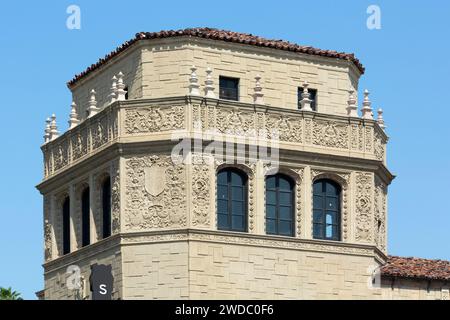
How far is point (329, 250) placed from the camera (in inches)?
2314

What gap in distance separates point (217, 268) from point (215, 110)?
5.67m


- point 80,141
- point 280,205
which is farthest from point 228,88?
point 80,141

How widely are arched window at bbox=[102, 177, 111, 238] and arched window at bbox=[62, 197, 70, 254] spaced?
3.39 meters

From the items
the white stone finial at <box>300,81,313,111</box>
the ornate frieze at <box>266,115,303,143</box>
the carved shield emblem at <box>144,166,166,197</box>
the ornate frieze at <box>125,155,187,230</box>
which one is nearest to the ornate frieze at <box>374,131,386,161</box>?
the white stone finial at <box>300,81,313,111</box>

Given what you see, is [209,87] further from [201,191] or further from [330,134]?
[330,134]

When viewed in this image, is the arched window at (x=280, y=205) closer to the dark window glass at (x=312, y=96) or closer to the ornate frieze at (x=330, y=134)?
the ornate frieze at (x=330, y=134)

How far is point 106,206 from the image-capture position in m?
58.9

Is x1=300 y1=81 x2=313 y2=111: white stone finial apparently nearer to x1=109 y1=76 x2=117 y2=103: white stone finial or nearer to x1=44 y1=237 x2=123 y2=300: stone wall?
x1=109 y1=76 x2=117 y2=103: white stone finial

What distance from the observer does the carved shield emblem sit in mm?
56688

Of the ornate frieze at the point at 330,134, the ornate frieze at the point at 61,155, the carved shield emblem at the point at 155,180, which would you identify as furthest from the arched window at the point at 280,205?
the ornate frieze at the point at 61,155

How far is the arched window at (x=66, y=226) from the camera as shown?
62.0 meters

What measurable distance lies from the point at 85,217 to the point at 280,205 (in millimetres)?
7615
